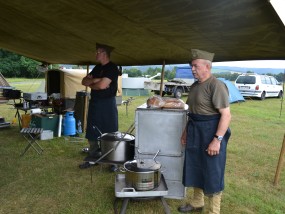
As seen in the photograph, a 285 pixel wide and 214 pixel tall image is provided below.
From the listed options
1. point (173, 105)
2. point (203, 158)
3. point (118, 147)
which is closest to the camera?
point (203, 158)

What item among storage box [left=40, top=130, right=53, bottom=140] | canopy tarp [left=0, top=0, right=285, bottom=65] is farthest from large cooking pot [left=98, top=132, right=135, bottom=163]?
storage box [left=40, top=130, right=53, bottom=140]

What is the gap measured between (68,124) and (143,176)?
153 inches

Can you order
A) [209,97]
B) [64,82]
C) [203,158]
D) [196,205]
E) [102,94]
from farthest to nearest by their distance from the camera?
[64,82] < [102,94] < [196,205] < [203,158] < [209,97]

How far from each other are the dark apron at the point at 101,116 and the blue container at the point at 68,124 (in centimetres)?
227

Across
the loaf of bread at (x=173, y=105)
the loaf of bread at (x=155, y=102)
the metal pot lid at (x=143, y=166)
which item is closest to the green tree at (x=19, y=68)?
the loaf of bread at (x=155, y=102)

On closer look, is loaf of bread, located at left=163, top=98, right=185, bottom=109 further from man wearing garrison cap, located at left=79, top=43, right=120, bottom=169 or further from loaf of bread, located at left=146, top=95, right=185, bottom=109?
man wearing garrison cap, located at left=79, top=43, right=120, bottom=169

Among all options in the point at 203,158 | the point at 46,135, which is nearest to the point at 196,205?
the point at 203,158

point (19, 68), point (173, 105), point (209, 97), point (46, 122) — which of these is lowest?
point (46, 122)

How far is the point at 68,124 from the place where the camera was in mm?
6035

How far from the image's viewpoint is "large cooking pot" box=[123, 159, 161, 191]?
254cm

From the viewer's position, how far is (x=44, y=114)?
19.4ft

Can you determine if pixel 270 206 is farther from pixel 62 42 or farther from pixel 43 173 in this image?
pixel 62 42

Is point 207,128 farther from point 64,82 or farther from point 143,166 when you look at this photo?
point 64,82

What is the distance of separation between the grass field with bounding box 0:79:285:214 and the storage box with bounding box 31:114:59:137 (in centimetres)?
37
